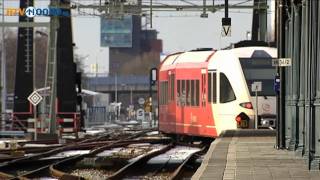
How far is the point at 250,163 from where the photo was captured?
16406 mm

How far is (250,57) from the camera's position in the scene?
27391 millimetres

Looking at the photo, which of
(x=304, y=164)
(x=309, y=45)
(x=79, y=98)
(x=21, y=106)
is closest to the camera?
(x=309, y=45)

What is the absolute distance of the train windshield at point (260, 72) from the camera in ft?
88.4

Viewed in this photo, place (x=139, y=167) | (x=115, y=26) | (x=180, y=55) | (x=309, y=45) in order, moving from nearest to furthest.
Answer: (x=309, y=45) → (x=139, y=167) → (x=180, y=55) → (x=115, y=26)

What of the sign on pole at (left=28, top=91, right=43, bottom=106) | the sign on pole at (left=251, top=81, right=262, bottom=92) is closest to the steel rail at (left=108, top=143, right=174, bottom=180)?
the sign on pole at (left=251, top=81, right=262, bottom=92)

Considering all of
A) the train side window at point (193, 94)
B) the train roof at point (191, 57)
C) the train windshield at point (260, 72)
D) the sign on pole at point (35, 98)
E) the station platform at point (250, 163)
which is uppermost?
the train roof at point (191, 57)

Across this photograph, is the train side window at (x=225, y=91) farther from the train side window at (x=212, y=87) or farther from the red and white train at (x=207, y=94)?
the train side window at (x=212, y=87)

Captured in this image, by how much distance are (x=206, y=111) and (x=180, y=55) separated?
4.28m

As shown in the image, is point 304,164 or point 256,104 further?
point 256,104

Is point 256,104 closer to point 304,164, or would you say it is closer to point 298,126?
point 298,126

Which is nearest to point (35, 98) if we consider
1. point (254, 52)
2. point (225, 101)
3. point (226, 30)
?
point (226, 30)

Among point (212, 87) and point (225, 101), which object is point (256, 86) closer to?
point (225, 101)

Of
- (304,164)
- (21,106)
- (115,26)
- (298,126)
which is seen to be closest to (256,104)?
(298,126)

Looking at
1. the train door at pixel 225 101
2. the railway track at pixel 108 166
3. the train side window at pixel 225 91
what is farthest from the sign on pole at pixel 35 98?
the train side window at pixel 225 91
